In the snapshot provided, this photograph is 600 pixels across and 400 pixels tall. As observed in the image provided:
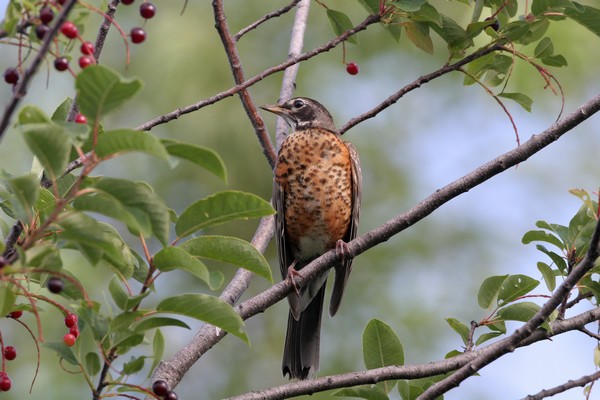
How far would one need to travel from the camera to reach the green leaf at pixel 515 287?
279 cm

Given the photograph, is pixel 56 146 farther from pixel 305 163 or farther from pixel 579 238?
pixel 305 163

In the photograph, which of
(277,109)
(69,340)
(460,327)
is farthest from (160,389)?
(277,109)

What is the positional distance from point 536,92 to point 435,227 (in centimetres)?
141

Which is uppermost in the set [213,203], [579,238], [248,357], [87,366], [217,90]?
[217,90]

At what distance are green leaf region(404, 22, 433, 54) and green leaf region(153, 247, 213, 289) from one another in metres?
1.64

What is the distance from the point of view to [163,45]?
21.6 ft

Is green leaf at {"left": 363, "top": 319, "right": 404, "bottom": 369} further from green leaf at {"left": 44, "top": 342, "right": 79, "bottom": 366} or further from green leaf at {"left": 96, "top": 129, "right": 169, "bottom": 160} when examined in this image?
green leaf at {"left": 96, "top": 129, "right": 169, "bottom": 160}

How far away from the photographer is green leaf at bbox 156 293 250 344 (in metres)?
1.96

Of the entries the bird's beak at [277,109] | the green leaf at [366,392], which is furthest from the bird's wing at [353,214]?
the green leaf at [366,392]

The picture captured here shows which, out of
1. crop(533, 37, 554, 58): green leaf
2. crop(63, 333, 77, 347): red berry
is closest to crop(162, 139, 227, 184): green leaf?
crop(63, 333, 77, 347): red berry

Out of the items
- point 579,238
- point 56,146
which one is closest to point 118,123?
point 579,238

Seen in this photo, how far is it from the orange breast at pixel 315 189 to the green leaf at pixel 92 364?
2.59m

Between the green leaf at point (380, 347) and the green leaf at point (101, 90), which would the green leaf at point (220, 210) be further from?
the green leaf at point (380, 347)

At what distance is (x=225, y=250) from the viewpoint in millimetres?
2023
